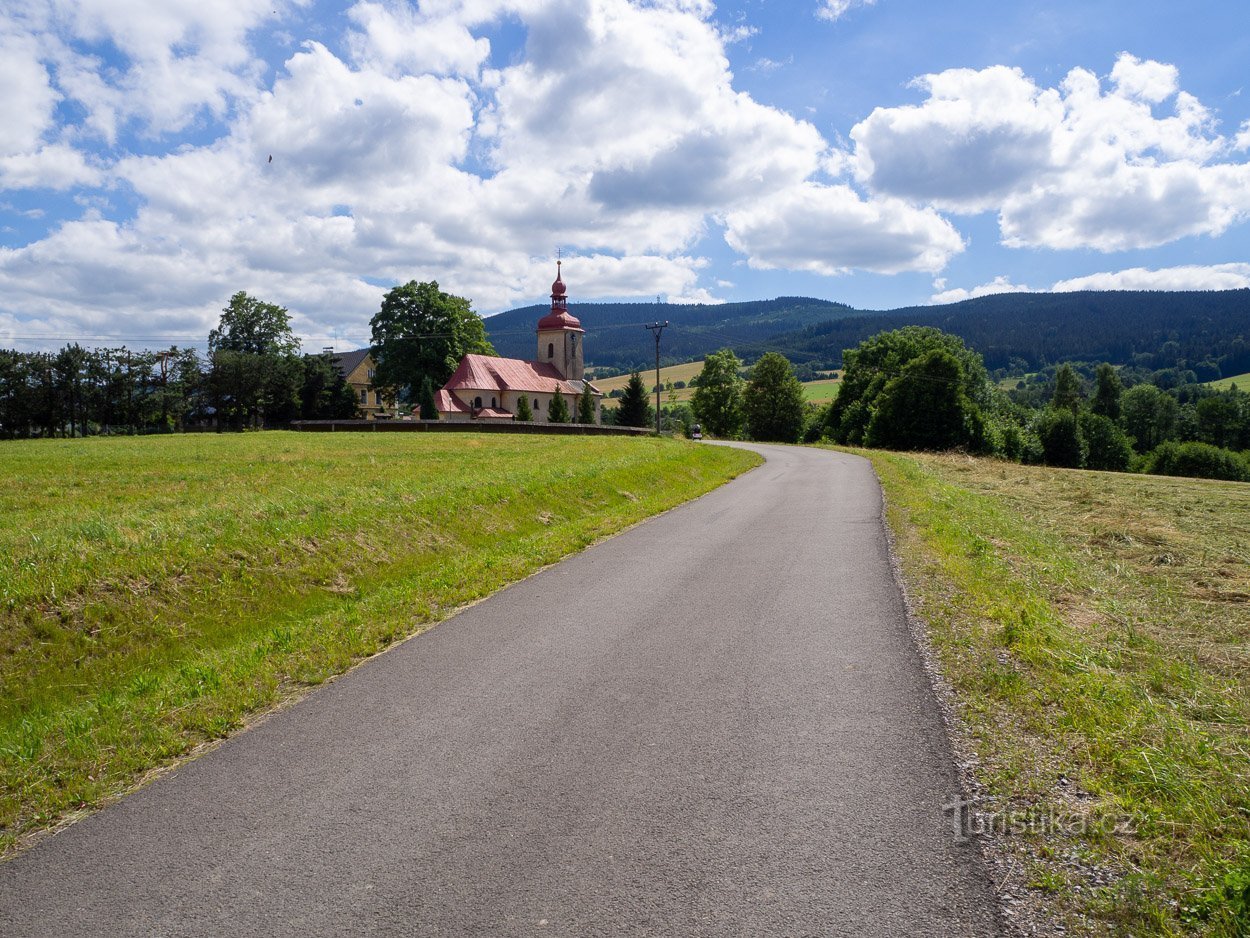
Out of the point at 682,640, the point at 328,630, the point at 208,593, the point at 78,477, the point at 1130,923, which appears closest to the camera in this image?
the point at 1130,923

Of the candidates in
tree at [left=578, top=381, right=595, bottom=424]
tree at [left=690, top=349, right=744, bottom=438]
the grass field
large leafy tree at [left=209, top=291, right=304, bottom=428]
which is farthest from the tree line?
the grass field

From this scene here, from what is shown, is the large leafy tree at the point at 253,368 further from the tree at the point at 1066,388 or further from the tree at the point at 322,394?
the tree at the point at 1066,388

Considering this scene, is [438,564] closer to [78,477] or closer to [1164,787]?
[1164,787]

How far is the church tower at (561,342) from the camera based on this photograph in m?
101

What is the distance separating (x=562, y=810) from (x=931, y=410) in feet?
200

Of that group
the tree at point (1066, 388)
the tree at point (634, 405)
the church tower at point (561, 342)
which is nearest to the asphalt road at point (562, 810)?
the tree at point (634, 405)

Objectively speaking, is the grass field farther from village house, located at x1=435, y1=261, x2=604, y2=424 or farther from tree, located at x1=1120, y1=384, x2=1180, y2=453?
village house, located at x1=435, y1=261, x2=604, y2=424

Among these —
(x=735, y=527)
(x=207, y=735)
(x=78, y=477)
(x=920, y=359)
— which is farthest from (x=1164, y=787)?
(x=920, y=359)

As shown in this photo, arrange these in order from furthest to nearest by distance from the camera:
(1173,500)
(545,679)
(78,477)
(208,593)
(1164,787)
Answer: (1173,500) < (78,477) < (208,593) < (545,679) < (1164,787)

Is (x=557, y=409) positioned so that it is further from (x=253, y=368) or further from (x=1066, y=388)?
(x=1066, y=388)

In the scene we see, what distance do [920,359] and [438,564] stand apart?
56.9 metres

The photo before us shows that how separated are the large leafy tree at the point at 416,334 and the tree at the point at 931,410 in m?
43.5

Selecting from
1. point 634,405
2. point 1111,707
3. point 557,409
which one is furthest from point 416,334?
point 1111,707

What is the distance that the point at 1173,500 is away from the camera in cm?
2177
